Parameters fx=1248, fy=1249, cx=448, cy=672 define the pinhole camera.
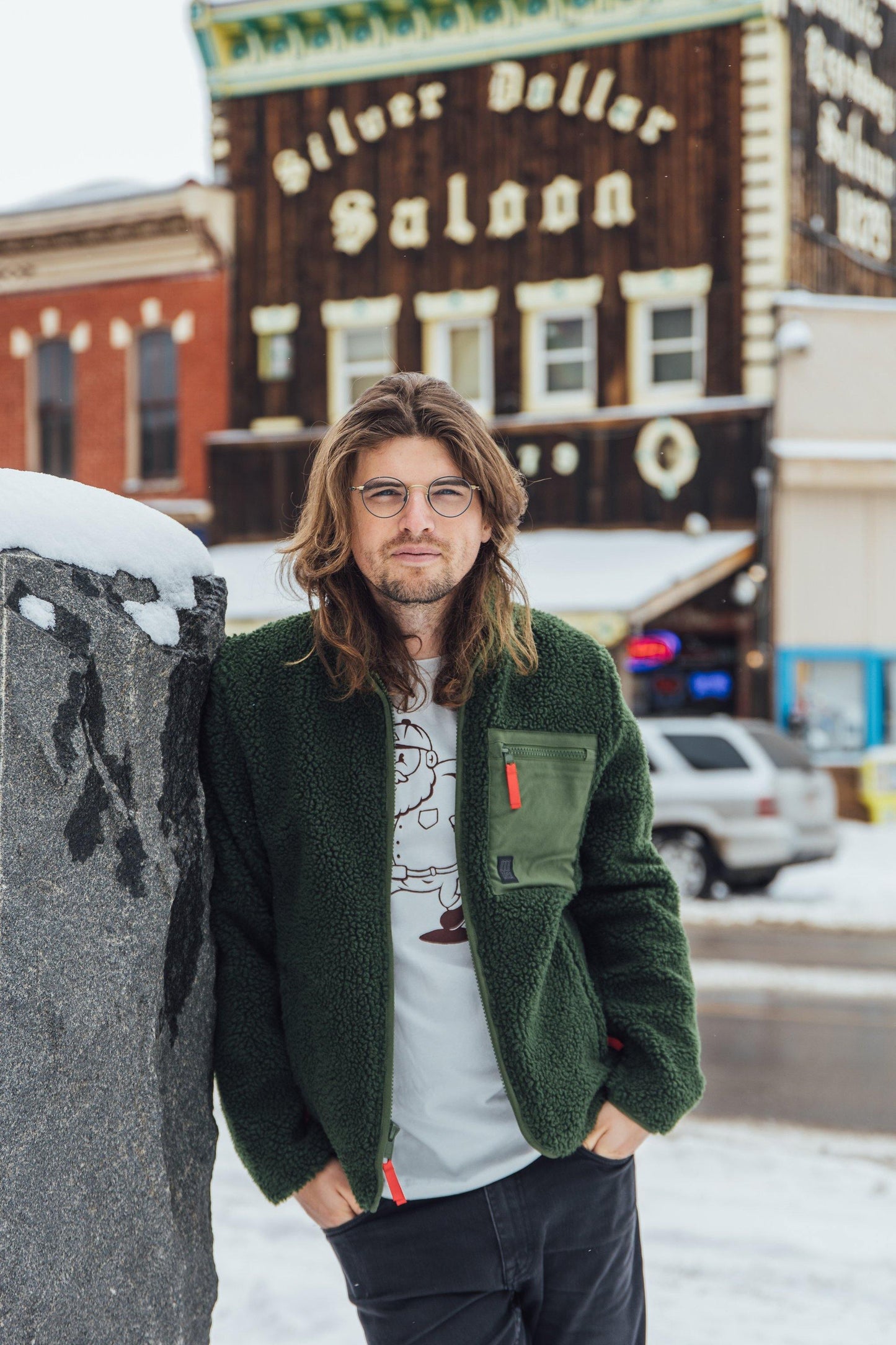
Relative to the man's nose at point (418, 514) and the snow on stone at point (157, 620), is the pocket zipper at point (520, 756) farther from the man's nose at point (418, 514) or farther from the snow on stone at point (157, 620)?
the snow on stone at point (157, 620)

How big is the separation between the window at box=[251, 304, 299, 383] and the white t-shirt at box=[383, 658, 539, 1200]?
15.9 meters

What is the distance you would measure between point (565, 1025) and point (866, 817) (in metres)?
14.4

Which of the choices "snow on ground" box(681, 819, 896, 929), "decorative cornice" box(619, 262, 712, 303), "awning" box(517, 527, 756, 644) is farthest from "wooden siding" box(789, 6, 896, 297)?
"snow on ground" box(681, 819, 896, 929)

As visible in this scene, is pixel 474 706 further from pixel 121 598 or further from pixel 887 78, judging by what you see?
pixel 887 78

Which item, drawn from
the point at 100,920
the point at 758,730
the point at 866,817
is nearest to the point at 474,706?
the point at 100,920

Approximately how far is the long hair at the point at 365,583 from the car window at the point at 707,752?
8677 mm

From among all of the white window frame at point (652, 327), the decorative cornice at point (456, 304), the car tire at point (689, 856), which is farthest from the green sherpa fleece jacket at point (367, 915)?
the decorative cornice at point (456, 304)

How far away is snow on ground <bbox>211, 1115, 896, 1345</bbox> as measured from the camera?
3371 millimetres

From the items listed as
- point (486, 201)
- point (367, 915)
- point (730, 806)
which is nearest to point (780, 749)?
point (730, 806)

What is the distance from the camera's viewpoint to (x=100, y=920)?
73.1 inches

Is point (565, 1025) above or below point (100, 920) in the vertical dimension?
below

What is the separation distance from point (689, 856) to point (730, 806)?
0.55 metres

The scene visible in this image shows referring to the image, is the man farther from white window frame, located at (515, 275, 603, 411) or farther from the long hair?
white window frame, located at (515, 275, 603, 411)

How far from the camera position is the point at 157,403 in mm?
17672
